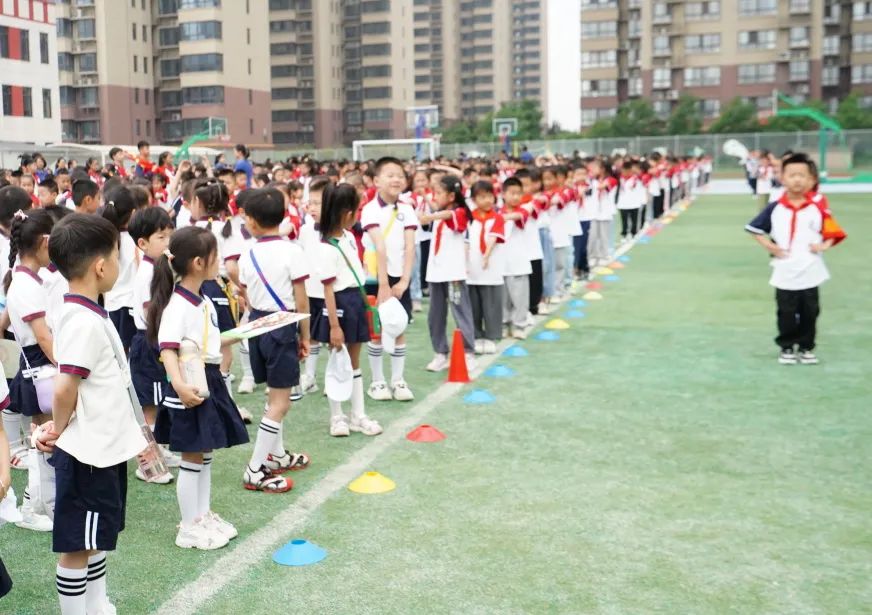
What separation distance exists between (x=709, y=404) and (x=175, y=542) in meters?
3.69

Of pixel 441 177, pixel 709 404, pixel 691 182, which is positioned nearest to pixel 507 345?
pixel 441 177

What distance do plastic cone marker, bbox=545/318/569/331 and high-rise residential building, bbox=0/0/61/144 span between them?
3647cm

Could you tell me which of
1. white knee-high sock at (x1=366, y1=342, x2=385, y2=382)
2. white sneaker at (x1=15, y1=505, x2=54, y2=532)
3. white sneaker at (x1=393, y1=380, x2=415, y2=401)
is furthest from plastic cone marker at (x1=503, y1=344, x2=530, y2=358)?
white sneaker at (x1=15, y1=505, x2=54, y2=532)

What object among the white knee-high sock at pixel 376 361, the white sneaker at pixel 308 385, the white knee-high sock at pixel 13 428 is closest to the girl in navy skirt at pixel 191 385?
the white knee-high sock at pixel 13 428

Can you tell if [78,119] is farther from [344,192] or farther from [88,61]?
[344,192]

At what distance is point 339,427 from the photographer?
5.68 m

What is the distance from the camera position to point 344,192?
5.54m

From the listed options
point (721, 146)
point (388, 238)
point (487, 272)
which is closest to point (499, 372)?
point (487, 272)

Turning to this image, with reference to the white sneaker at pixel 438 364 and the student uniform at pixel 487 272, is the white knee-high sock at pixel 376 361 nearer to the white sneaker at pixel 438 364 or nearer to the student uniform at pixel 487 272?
the white sneaker at pixel 438 364

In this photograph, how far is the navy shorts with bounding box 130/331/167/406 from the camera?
493 centimetres

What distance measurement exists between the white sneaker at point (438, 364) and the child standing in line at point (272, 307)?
2.67 meters

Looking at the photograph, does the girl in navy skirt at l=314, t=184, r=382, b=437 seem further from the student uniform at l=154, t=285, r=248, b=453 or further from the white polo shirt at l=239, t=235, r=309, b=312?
the student uniform at l=154, t=285, r=248, b=453

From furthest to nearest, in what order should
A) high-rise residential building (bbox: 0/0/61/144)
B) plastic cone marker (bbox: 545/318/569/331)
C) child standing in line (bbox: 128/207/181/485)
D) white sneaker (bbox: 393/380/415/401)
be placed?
high-rise residential building (bbox: 0/0/61/144), plastic cone marker (bbox: 545/318/569/331), white sneaker (bbox: 393/380/415/401), child standing in line (bbox: 128/207/181/485)

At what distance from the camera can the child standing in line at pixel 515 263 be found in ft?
27.8
